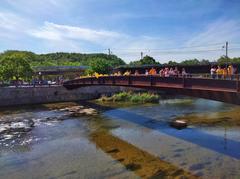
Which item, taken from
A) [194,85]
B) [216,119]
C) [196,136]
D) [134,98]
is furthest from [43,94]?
[194,85]

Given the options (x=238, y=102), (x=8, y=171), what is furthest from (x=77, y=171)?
(x=238, y=102)

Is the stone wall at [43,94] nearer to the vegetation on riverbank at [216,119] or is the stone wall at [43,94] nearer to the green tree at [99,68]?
the green tree at [99,68]

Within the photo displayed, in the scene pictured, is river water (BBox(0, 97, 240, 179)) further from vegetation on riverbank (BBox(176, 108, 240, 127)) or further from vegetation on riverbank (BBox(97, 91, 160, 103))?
vegetation on riverbank (BBox(97, 91, 160, 103))

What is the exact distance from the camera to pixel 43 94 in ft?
173

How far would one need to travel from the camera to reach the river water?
17.3 meters

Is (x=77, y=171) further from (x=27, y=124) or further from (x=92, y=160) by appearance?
(x=27, y=124)

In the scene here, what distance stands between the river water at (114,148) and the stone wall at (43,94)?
18.4 metres

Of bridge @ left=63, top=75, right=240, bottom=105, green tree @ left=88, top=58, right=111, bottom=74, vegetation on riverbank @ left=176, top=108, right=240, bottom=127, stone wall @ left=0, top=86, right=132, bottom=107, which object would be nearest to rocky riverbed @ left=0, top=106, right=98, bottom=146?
bridge @ left=63, top=75, right=240, bottom=105

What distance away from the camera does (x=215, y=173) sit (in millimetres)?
16375

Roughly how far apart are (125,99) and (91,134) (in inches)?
998

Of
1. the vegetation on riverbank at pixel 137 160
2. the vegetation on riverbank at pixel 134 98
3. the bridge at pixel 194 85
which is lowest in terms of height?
the vegetation on riverbank at pixel 137 160

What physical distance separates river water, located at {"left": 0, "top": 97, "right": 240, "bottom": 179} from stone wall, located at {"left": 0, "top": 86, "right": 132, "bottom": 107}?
18371 millimetres

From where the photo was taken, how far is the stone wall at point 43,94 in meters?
49.1

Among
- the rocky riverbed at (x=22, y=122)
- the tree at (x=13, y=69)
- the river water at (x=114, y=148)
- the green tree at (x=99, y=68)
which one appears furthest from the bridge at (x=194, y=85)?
the green tree at (x=99, y=68)
